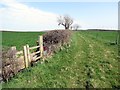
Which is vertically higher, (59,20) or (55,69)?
(59,20)

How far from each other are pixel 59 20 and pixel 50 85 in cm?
8451

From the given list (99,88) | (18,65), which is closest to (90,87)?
(99,88)

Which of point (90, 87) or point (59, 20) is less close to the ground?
point (59, 20)

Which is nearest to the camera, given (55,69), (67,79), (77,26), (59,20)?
(67,79)

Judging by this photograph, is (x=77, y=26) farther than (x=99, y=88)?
Yes

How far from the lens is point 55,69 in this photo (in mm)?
11008

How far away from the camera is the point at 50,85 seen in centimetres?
883

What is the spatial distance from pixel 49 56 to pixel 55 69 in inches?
102

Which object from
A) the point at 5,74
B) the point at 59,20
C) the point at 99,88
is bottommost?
the point at 99,88

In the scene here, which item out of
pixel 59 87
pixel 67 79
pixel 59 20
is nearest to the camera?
pixel 59 87

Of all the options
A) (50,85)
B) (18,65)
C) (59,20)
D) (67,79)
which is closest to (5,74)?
(18,65)

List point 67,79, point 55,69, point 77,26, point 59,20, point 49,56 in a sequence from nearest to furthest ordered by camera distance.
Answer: point 67,79 → point 55,69 → point 49,56 → point 59,20 → point 77,26

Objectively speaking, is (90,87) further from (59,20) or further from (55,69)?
(59,20)

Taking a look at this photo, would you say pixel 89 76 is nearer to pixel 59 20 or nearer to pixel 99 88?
pixel 99 88
